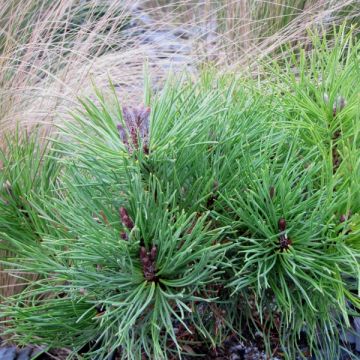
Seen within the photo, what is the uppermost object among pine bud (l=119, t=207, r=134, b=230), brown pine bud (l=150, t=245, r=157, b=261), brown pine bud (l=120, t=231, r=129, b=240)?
pine bud (l=119, t=207, r=134, b=230)

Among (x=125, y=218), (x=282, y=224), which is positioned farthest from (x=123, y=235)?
(x=282, y=224)

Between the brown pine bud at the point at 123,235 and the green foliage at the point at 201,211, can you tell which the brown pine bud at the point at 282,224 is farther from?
the brown pine bud at the point at 123,235

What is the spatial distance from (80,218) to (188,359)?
37cm

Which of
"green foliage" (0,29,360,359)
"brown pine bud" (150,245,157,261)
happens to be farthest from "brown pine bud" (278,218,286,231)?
"brown pine bud" (150,245,157,261)

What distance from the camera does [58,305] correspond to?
2.48 feet

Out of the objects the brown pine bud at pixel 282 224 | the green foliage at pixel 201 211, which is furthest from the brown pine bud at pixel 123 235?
the brown pine bud at pixel 282 224

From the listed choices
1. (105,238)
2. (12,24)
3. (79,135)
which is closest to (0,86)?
(12,24)

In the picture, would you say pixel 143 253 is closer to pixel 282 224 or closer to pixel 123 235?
pixel 123 235

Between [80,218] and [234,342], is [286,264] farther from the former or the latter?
[234,342]

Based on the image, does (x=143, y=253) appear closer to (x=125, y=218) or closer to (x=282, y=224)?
(x=125, y=218)

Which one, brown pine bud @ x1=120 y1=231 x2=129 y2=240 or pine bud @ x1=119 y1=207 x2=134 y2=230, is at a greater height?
pine bud @ x1=119 y1=207 x2=134 y2=230

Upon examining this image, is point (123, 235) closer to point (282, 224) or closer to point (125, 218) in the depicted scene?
point (125, 218)

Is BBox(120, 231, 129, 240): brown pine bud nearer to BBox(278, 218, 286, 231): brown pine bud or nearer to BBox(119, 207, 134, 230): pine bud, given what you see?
BBox(119, 207, 134, 230): pine bud

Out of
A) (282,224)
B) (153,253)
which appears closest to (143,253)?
(153,253)
